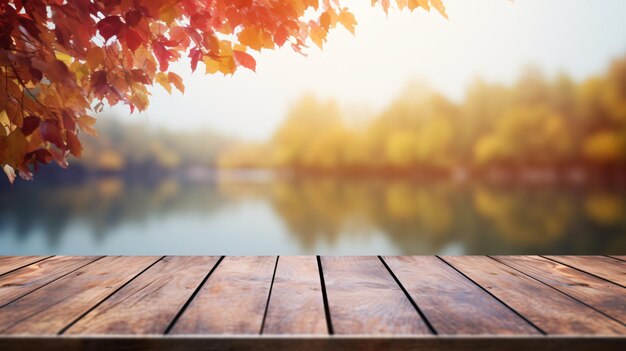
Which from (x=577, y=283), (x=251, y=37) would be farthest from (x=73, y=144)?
→ (x=577, y=283)

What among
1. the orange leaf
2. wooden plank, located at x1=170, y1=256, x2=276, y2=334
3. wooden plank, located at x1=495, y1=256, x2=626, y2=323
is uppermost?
the orange leaf

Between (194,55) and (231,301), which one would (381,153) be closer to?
(194,55)

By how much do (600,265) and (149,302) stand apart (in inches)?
58.9

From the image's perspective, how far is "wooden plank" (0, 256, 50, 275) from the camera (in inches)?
71.5

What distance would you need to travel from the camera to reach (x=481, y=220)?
281 cm

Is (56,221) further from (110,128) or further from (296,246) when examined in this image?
(296,246)

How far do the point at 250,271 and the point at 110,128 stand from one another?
132cm

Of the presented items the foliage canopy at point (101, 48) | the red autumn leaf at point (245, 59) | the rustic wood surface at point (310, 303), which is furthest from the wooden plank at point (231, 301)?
the red autumn leaf at point (245, 59)

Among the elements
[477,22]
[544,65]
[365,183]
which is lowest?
[365,183]

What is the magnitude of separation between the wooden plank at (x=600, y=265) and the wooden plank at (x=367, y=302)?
2.18ft

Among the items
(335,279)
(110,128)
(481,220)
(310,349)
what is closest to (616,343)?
(310,349)

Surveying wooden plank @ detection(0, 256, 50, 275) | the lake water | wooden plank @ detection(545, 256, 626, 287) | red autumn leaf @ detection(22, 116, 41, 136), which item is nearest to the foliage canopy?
red autumn leaf @ detection(22, 116, 41, 136)

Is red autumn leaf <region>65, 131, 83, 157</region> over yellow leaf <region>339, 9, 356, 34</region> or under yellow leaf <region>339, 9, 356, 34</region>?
under

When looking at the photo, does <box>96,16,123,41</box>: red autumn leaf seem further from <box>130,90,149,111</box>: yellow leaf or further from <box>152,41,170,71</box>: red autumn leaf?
<box>130,90,149,111</box>: yellow leaf
